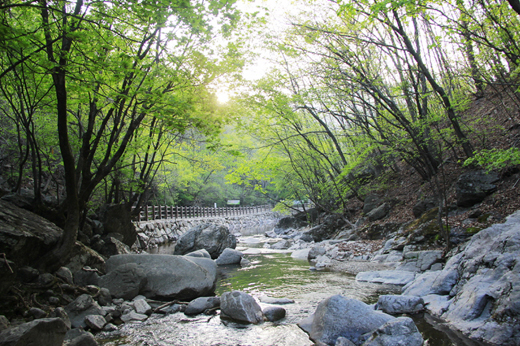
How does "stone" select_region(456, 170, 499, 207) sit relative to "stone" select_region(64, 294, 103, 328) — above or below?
above

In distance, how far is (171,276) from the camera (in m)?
5.56

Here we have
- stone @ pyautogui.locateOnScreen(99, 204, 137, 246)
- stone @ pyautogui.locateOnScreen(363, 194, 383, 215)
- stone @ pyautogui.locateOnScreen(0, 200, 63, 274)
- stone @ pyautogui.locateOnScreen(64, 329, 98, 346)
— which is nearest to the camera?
stone @ pyautogui.locateOnScreen(64, 329, 98, 346)

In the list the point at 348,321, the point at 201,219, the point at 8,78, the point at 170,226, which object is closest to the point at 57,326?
the point at 348,321

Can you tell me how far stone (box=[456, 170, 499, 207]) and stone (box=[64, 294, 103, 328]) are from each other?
25.9 ft

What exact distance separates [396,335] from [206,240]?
880 centimetres

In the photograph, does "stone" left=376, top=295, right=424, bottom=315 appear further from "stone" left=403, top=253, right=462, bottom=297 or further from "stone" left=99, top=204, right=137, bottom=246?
"stone" left=99, top=204, right=137, bottom=246

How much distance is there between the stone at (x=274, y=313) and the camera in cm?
405

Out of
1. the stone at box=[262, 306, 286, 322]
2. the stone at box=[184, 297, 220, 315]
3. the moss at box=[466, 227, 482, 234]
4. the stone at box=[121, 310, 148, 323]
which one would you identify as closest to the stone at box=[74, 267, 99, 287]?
the stone at box=[121, 310, 148, 323]

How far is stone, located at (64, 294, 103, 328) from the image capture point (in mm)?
3897

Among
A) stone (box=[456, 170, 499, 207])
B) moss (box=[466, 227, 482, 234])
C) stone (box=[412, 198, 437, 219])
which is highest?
stone (box=[456, 170, 499, 207])

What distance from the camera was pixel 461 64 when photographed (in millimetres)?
8812

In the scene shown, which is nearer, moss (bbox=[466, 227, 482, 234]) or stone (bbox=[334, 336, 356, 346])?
stone (bbox=[334, 336, 356, 346])

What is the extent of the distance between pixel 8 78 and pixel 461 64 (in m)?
11.5

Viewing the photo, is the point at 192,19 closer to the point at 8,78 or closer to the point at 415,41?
the point at 8,78
